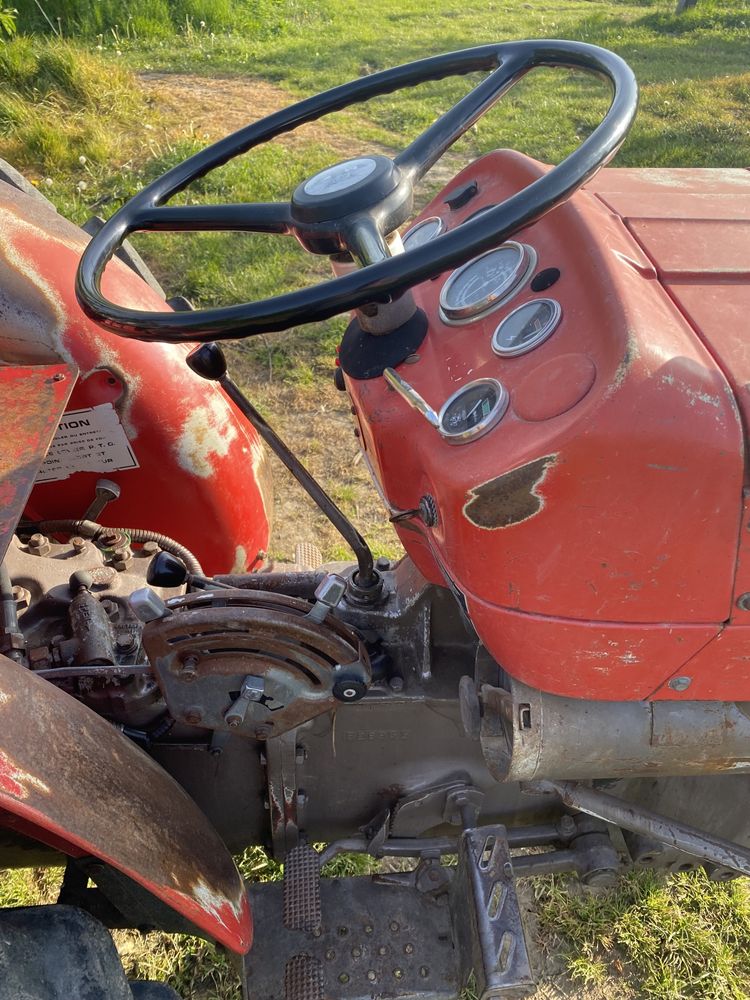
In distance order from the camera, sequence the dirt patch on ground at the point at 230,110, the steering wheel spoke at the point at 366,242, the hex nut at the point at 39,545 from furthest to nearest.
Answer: the dirt patch on ground at the point at 230,110 → the hex nut at the point at 39,545 → the steering wheel spoke at the point at 366,242

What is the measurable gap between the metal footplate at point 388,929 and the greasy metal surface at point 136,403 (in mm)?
701

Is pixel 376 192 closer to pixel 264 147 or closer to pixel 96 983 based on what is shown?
pixel 96 983

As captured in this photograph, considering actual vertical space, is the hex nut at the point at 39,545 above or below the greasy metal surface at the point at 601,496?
below

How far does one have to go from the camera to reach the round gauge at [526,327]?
40.1 inches

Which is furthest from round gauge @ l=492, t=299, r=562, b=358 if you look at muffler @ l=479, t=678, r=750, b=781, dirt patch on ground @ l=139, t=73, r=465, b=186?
dirt patch on ground @ l=139, t=73, r=465, b=186

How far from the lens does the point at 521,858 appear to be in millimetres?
1455

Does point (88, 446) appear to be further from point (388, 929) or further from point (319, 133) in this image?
point (319, 133)

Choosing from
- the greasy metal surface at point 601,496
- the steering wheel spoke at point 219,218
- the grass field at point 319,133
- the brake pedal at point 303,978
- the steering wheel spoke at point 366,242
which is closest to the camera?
the greasy metal surface at point 601,496

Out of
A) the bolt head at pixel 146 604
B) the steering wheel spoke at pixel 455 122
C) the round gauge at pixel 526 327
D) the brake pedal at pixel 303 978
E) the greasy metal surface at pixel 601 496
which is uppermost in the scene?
the steering wheel spoke at pixel 455 122

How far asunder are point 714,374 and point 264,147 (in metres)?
4.74

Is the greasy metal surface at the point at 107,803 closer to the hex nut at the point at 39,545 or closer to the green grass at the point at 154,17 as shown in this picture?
the hex nut at the point at 39,545

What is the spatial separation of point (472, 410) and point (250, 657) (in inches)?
18.7

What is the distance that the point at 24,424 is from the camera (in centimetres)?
122

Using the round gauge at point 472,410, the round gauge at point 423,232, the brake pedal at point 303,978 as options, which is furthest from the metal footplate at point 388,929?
the round gauge at point 423,232
